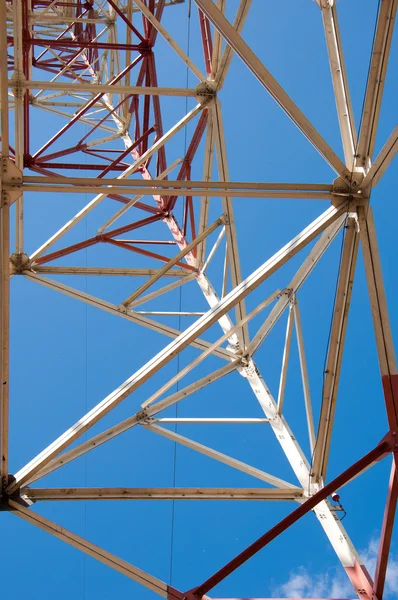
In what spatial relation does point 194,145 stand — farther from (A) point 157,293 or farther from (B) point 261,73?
(B) point 261,73

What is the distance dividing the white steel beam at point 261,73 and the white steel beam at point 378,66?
505 mm

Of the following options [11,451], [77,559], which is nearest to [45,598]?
[77,559]

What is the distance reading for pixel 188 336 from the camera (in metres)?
8.32

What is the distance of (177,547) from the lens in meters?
27.4

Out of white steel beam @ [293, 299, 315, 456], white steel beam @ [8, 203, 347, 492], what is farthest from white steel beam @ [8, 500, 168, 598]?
white steel beam @ [293, 299, 315, 456]

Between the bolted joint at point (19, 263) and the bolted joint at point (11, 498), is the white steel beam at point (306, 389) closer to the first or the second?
the bolted joint at point (11, 498)

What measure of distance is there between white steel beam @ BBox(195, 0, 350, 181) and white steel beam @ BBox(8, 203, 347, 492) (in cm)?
81

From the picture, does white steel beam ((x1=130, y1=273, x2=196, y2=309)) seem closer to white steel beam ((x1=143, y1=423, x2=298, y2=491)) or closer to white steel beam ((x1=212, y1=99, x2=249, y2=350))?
white steel beam ((x1=212, y1=99, x2=249, y2=350))

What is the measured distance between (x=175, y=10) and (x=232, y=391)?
16683 mm

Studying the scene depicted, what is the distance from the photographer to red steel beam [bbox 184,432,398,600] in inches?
281

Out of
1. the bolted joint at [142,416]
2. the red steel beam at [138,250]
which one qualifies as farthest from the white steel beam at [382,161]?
the red steel beam at [138,250]

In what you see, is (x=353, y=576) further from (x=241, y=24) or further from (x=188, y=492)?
(x=241, y=24)

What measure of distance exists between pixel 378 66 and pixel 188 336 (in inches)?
155

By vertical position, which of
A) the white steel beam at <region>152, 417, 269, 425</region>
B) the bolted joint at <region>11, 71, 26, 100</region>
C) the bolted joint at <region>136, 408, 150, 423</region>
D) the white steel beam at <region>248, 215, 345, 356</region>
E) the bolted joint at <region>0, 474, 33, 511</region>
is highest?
the bolted joint at <region>11, 71, 26, 100</region>
